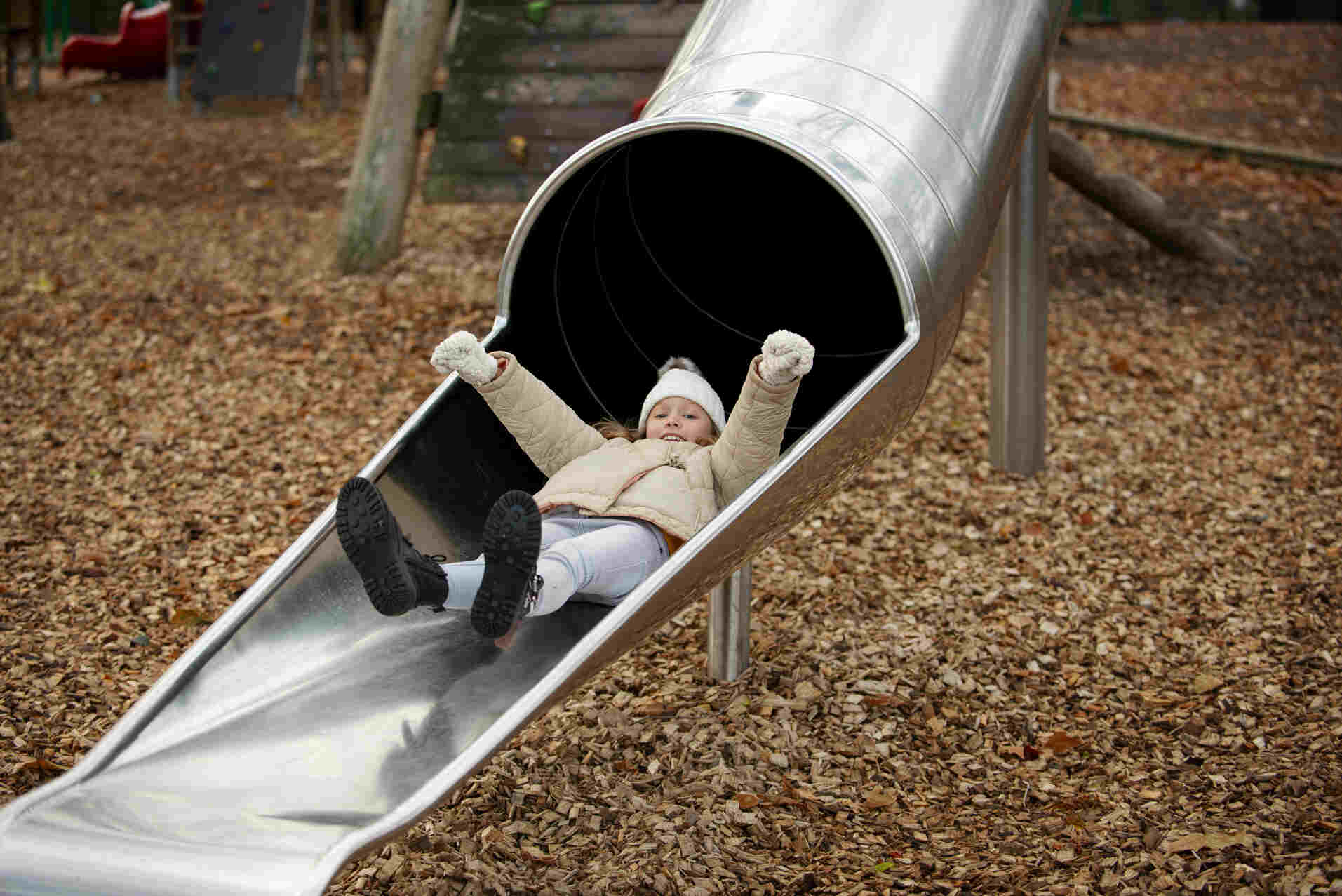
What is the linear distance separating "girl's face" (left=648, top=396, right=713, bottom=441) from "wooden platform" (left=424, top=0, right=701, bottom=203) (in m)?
3.95

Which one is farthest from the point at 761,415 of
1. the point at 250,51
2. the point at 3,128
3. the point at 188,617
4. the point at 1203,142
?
the point at 250,51

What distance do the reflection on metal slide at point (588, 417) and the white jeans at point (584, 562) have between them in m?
0.11

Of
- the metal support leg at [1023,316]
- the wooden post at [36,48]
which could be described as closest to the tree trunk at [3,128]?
the wooden post at [36,48]

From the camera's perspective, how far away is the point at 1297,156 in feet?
29.6

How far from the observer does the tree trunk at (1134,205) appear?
6.68 metres

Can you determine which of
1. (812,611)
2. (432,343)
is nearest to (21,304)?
(432,343)

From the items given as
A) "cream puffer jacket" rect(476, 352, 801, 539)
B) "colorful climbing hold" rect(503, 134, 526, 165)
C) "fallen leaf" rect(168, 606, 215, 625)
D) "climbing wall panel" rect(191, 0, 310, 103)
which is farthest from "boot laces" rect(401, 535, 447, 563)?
"climbing wall panel" rect(191, 0, 310, 103)

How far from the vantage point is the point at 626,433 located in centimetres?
369

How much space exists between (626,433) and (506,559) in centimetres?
104

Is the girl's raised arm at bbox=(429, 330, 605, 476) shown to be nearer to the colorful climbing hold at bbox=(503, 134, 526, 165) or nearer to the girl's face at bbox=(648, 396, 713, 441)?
the girl's face at bbox=(648, 396, 713, 441)

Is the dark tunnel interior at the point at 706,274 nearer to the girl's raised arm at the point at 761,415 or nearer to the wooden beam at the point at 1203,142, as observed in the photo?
the girl's raised arm at the point at 761,415

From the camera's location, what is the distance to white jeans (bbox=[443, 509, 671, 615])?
289 cm

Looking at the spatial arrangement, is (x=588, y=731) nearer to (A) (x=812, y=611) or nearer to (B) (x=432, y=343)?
(A) (x=812, y=611)

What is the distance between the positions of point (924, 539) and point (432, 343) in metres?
2.61
